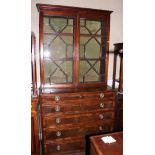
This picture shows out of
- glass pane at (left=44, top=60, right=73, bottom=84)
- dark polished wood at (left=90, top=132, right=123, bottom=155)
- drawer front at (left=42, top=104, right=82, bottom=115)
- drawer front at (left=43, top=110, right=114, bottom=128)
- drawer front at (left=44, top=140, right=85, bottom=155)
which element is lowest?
drawer front at (left=44, top=140, right=85, bottom=155)

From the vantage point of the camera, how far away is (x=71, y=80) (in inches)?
99.4

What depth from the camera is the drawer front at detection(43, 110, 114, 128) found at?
2.23 m

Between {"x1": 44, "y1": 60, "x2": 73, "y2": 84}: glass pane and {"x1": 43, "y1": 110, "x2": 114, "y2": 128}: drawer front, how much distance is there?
542mm

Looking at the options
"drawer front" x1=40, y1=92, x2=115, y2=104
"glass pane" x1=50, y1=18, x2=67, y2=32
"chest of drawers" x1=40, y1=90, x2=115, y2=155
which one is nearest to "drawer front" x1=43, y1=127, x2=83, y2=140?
"chest of drawers" x1=40, y1=90, x2=115, y2=155

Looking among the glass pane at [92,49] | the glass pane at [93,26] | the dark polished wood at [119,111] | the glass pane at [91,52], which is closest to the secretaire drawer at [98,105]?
the dark polished wood at [119,111]

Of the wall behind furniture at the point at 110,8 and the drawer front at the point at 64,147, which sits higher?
the wall behind furniture at the point at 110,8

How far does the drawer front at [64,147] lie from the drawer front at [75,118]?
30 cm

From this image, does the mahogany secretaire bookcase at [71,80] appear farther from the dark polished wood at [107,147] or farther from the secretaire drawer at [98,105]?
the dark polished wood at [107,147]

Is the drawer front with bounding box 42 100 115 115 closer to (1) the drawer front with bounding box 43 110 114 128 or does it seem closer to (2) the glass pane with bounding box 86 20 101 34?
(1) the drawer front with bounding box 43 110 114 128

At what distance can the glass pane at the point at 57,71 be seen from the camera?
2.45 metres
